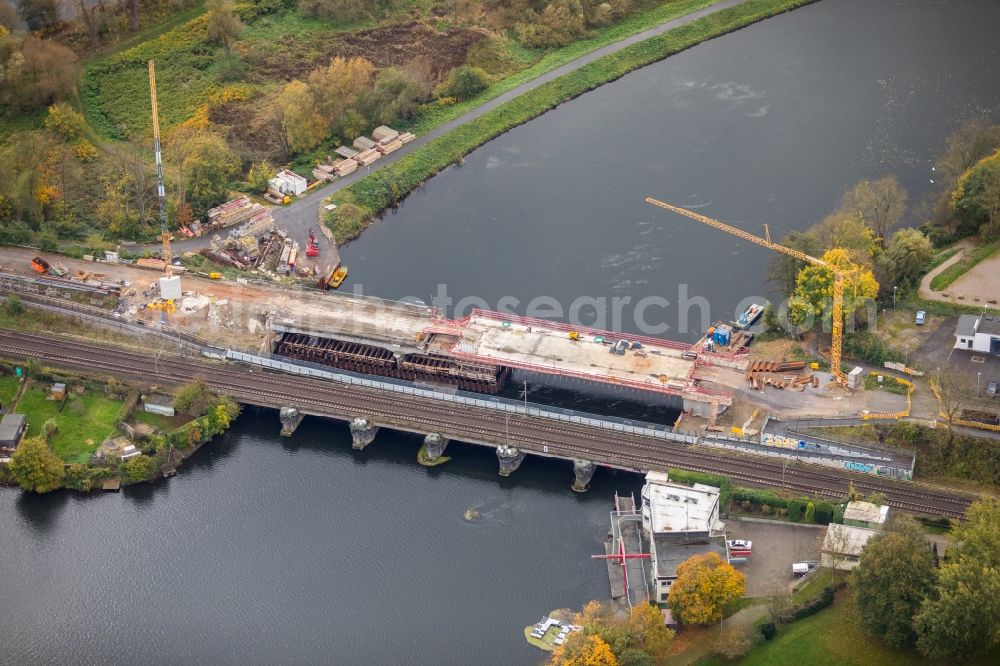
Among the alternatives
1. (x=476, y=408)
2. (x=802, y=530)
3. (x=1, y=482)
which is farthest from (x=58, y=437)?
(x=802, y=530)

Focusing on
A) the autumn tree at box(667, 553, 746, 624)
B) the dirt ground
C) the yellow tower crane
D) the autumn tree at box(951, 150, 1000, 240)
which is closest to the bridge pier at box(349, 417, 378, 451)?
the dirt ground

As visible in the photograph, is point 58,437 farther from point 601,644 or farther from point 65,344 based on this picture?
point 601,644

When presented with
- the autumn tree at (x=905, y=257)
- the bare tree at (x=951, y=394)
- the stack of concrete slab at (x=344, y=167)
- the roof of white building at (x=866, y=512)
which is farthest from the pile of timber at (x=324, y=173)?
the roof of white building at (x=866, y=512)

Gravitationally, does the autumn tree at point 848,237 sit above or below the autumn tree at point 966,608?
above

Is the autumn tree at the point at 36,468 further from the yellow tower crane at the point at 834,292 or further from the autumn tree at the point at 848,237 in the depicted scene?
the autumn tree at the point at 848,237

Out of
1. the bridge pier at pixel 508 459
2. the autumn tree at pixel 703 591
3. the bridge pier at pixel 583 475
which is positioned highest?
the bridge pier at pixel 508 459

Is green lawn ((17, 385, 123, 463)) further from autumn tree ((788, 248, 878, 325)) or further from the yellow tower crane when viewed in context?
autumn tree ((788, 248, 878, 325))
